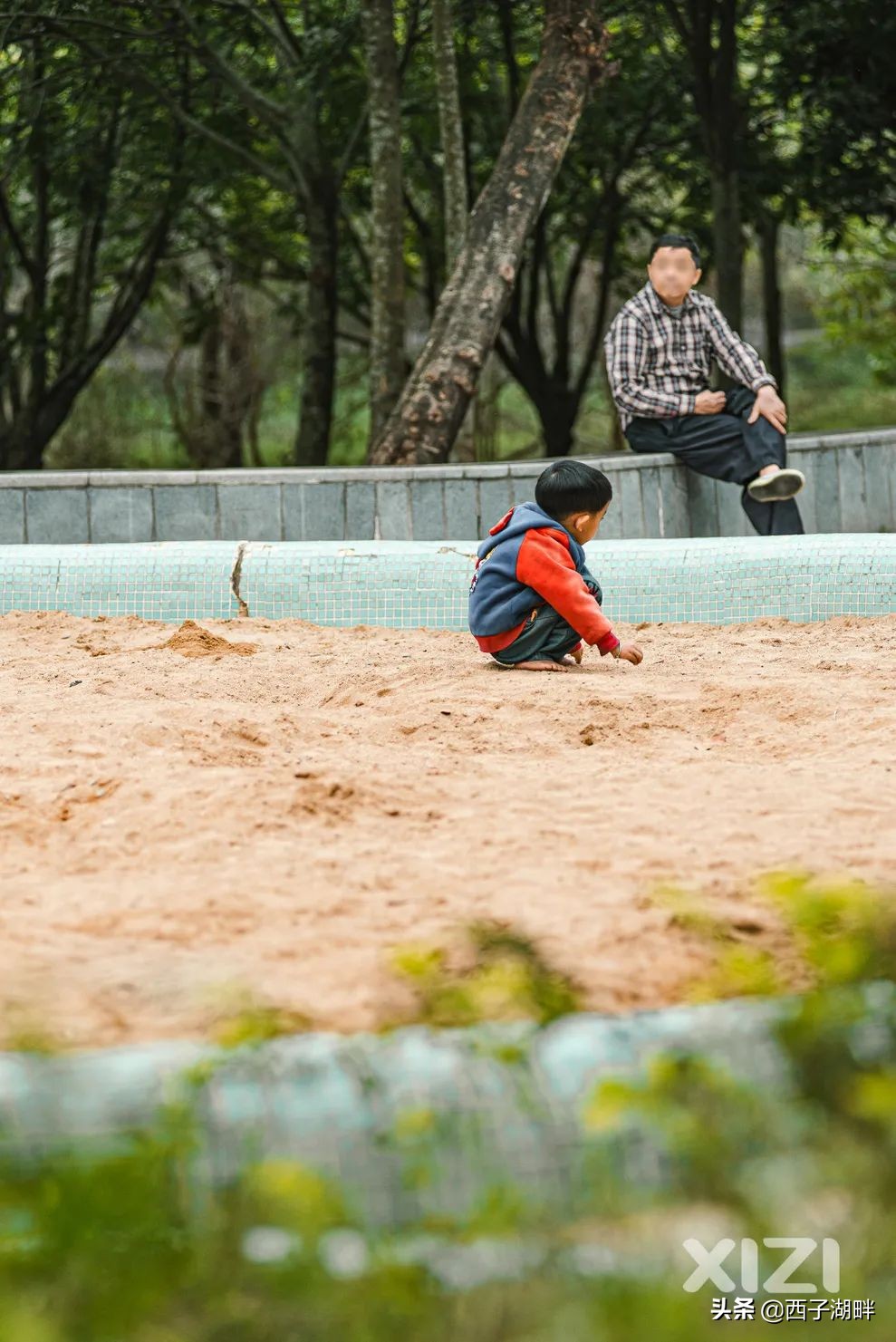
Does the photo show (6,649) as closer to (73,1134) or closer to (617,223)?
(73,1134)

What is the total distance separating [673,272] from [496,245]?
144cm

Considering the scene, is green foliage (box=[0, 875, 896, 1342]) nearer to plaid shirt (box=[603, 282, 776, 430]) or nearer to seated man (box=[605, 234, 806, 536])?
seated man (box=[605, 234, 806, 536])

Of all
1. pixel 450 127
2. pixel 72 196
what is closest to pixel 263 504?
pixel 450 127

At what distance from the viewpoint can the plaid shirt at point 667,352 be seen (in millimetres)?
7363

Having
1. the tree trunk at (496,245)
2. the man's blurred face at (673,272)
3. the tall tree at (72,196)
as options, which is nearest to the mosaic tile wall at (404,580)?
the man's blurred face at (673,272)

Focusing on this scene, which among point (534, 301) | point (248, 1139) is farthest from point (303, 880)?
point (534, 301)

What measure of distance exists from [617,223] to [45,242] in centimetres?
540

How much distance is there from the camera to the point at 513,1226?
155 cm

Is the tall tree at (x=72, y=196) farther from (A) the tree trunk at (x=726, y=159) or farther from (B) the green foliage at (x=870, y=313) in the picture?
(B) the green foliage at (x=870, y=313)

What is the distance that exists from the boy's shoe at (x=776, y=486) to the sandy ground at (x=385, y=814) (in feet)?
7.79

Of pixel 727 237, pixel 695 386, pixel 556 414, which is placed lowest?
pixel 695 386

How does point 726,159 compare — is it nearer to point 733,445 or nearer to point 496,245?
point 496,245

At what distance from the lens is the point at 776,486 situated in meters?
7.12

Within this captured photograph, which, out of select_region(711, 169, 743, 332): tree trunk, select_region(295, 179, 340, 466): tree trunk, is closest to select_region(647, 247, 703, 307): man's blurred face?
select_region(711, 169, 743, 332): tree trunk
